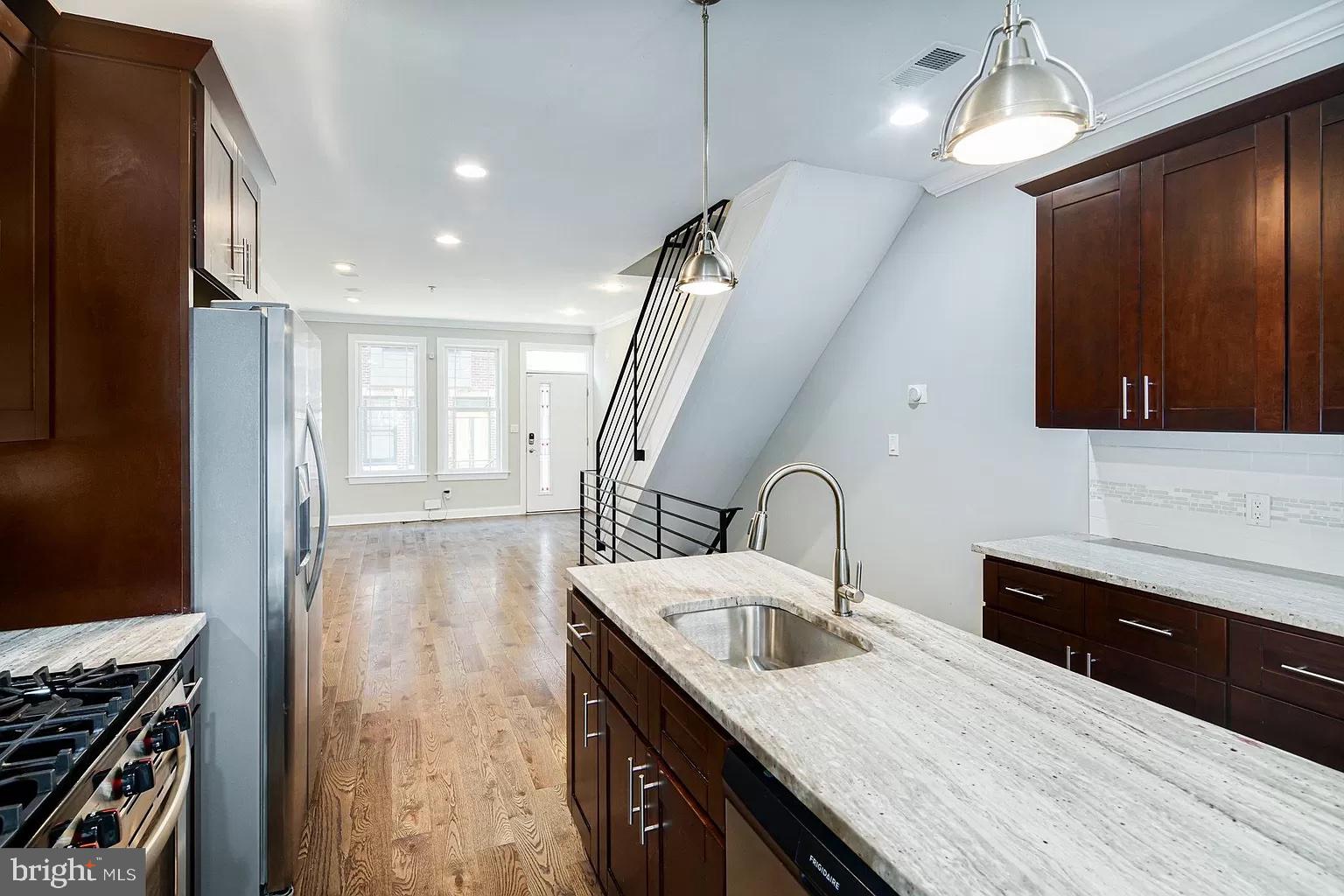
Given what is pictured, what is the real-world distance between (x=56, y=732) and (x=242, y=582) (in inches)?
29.1

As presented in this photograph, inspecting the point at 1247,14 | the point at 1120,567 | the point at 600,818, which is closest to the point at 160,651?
the point at 600,818

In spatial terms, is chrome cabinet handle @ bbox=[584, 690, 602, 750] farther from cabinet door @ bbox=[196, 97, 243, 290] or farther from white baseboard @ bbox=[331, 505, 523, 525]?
white baseboard @ bbox=[331, 505, 523, 525]

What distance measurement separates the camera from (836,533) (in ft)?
5.32

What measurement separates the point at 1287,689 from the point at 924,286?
96.6 inches

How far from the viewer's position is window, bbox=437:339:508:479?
29.0 feet

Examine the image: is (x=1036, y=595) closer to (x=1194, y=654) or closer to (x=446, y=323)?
(x=1194, y=654)

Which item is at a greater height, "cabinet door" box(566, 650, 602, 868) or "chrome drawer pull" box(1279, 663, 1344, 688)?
"chrome drawer pull" box(1279, 663, 1344, 688)

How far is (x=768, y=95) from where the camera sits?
2.60 m

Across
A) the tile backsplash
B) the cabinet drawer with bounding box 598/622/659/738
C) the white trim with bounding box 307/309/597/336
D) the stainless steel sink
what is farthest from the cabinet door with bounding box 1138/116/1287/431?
the white trim with bounding box 307/309/597/336

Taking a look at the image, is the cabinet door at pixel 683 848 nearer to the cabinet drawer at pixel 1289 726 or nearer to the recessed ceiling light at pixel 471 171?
the cabinet drawer at pixel 1289 726

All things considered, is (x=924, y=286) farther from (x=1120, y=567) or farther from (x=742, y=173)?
(x=1120, y=567)

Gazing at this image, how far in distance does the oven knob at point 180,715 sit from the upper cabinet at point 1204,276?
3.01 m

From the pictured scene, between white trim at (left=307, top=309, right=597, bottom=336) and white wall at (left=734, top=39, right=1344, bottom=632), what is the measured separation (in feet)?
18.3

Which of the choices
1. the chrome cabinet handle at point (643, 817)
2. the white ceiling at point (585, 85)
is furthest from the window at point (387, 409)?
the chrome cabinet handle at point (643, 817)
